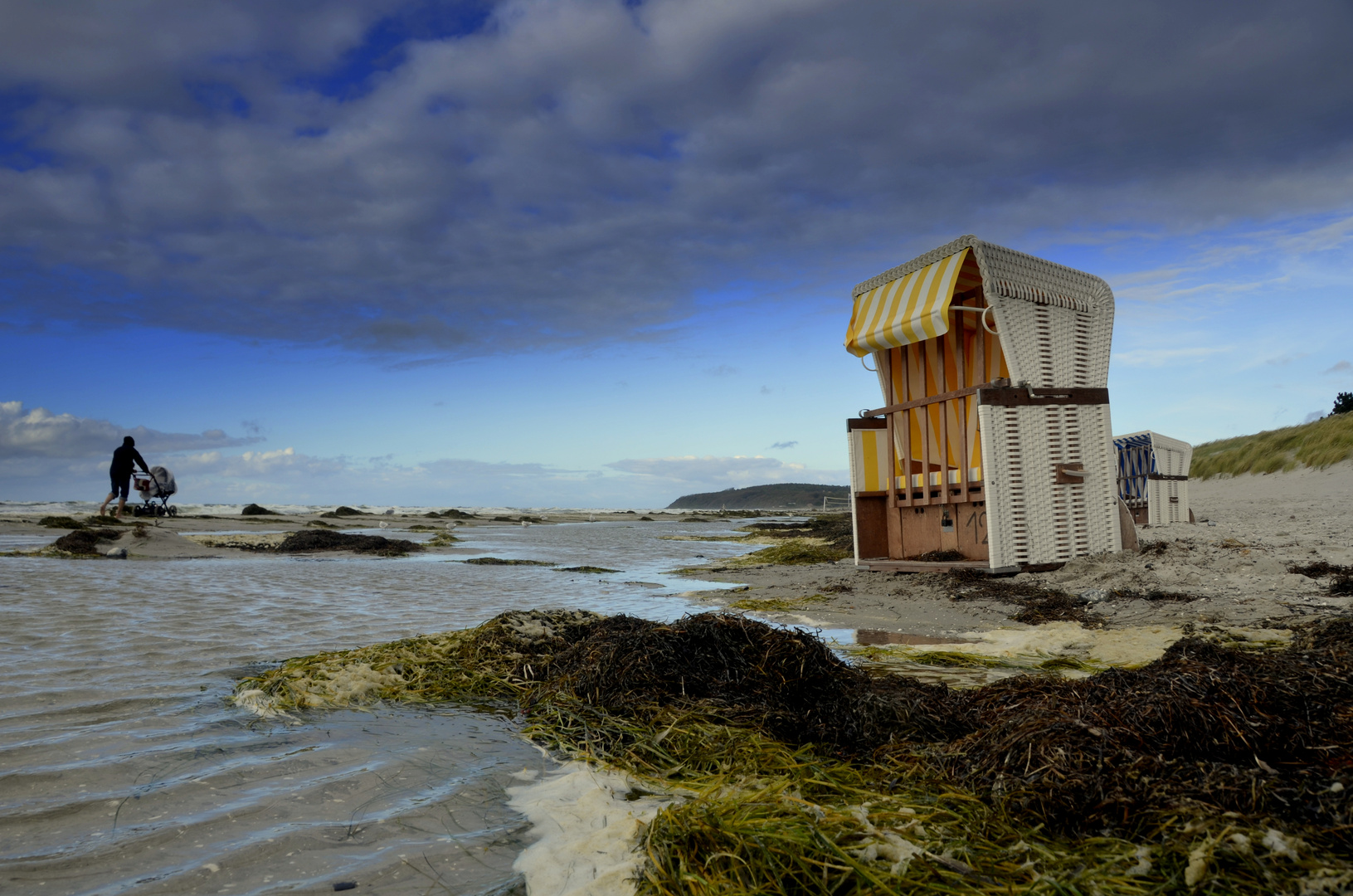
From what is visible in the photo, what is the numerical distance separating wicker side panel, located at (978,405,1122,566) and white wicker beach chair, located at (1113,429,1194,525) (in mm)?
7828

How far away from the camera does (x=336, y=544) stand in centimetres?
1595

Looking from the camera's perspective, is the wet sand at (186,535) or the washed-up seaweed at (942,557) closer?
the washed-up seaweed at (942,557)

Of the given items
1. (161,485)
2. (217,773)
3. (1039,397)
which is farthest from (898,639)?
(161,485)

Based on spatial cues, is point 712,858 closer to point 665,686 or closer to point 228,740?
point 665,686

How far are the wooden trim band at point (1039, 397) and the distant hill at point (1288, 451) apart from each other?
61.3 feet

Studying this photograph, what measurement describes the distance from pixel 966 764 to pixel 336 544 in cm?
1577

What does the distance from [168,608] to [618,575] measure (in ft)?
19.6

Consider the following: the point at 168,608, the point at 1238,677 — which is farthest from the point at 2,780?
the point at 168,608

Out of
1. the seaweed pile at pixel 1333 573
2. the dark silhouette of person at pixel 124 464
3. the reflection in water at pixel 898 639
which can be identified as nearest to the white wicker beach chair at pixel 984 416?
the seaweed pile at pixel 1333 573

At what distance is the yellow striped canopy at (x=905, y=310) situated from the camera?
346 inches

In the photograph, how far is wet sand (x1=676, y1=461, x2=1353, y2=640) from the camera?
5.65 m

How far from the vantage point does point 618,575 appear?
454 inches

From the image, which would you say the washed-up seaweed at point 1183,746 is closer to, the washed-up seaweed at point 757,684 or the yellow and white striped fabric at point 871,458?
the washed-up seaweed at point 757,684

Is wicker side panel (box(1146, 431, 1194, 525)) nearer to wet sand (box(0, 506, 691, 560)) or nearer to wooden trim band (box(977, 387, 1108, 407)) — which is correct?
wooden trim band (box(977, 387, 1108, 407))
